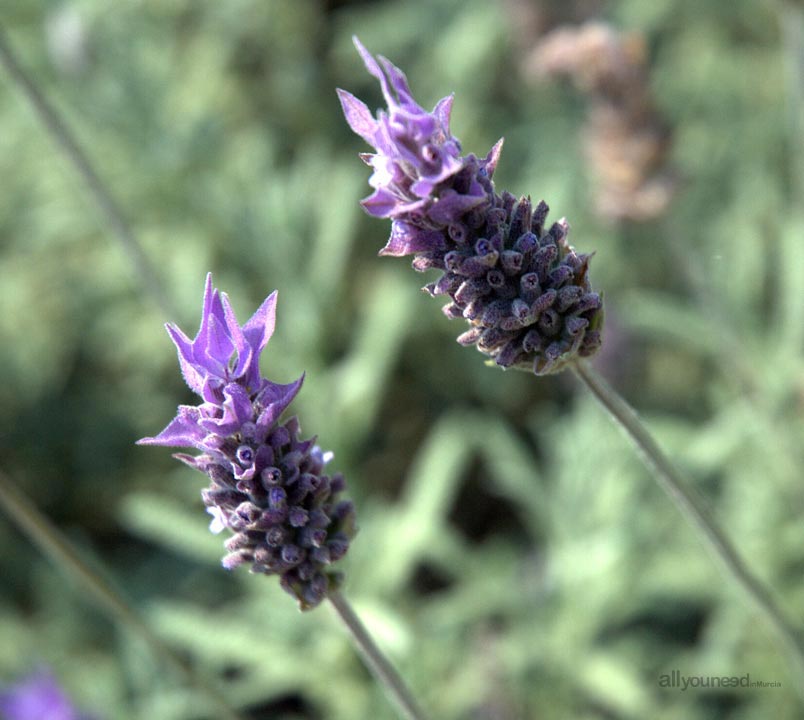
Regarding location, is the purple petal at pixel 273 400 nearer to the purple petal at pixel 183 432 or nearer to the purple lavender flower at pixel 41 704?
the purple petal at pixel 183 432

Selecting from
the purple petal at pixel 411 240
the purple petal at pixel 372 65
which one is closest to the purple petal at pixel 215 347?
the purple petal at pixel 411 240

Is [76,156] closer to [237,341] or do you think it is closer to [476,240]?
[237,341]

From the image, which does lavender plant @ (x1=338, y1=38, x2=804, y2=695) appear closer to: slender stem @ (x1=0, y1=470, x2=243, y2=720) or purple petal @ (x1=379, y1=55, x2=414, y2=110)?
purple petal @ (x1=379, y1=55, x2=414, y2=110)

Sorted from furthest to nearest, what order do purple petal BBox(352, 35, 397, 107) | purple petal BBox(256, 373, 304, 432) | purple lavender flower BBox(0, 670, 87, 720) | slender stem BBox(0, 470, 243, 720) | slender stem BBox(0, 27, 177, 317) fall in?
1. purple lavender flower BBox(0, 670, 87, 720)
2. slender stem BBox(0, 27, 177, 317)
3. slender stem BBox(0, 470, 243, 720)
4. purple petal BBox(256, 373, 304, 432)
5. purple petal BBox(352, 35, 397, 107)

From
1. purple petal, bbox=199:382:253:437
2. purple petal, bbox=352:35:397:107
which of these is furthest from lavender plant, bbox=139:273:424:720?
purple petal, bbox=352:35:397:107

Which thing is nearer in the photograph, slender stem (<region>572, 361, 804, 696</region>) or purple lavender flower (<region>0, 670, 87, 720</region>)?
slender stem (<region>572, 361, 804, 696</region>)

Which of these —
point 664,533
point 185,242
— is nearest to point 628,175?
point 664,533
